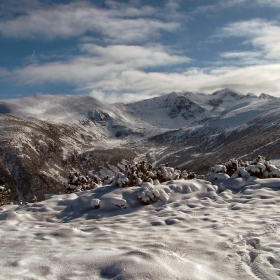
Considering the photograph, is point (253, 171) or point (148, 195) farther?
point (253, 171)

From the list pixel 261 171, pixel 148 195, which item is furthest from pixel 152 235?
pixel 261 171

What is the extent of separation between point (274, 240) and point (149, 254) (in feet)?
9.95

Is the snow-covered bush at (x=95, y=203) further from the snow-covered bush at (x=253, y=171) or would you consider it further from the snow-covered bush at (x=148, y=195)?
the snow-covered bush at (x=253, y=171)

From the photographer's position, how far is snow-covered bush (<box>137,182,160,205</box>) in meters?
10.6

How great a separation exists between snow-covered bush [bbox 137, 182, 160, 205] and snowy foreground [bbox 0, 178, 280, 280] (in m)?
0.09

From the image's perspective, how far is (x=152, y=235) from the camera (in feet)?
23.0

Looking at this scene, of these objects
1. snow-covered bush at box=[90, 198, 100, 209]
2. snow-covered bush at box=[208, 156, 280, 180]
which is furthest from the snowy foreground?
snow-covered bush at box=[208, 156, 280, 180]

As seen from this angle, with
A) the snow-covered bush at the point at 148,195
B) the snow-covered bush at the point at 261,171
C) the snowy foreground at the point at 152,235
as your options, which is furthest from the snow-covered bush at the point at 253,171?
the snow-covered bush at the point at 148,195

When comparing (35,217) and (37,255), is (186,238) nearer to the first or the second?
(37,255)

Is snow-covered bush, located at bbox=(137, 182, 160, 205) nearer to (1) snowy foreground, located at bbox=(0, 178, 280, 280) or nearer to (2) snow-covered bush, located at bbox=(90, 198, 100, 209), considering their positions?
(1) snowy foreground, located at bbox=(0, 178, 280, 280)

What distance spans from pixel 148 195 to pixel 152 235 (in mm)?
Result: 3633

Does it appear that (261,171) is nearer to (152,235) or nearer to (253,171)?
(253,171)

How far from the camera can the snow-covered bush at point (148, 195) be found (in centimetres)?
1056

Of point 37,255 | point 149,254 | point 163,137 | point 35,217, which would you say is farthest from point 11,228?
point 163,137
